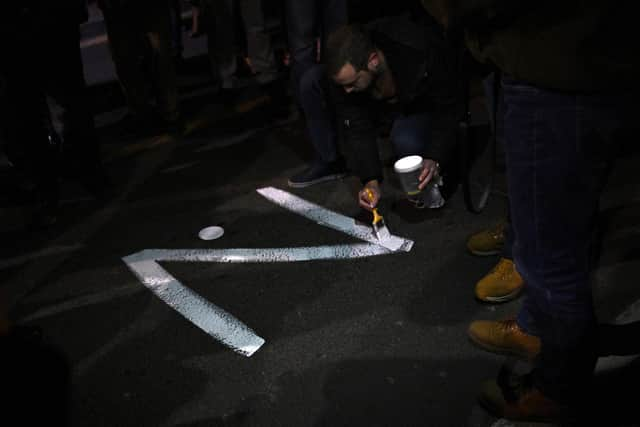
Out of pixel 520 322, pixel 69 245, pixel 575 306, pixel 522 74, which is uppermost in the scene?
pixel 522 74

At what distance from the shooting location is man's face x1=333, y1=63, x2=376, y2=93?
3082mm

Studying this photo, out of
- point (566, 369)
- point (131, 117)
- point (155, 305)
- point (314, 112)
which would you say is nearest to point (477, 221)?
point (314, 112)

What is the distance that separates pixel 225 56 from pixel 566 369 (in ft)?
15.6

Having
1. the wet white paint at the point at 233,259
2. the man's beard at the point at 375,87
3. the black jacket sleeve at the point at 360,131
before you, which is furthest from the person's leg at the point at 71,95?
the man's beard at the point at 375,87

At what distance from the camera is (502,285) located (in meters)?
2.58

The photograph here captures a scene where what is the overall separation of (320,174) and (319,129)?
1.14ft

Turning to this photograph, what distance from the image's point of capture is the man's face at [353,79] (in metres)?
3.08

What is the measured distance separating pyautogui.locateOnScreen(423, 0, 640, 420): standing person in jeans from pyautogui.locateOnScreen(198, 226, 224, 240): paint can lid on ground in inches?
91.7

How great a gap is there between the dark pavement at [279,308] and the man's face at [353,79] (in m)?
0.83

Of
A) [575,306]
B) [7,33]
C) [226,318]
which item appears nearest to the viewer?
[575,306]

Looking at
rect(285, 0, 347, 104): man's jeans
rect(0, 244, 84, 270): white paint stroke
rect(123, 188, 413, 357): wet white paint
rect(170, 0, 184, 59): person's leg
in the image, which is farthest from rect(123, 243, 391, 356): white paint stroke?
rect(170, 0, 184, 59): person's leg

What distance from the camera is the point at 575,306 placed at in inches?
63.2

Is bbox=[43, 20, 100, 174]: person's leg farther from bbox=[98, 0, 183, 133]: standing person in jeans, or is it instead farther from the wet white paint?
the wet white paint

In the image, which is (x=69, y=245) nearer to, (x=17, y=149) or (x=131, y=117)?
(x=17, y=149)
